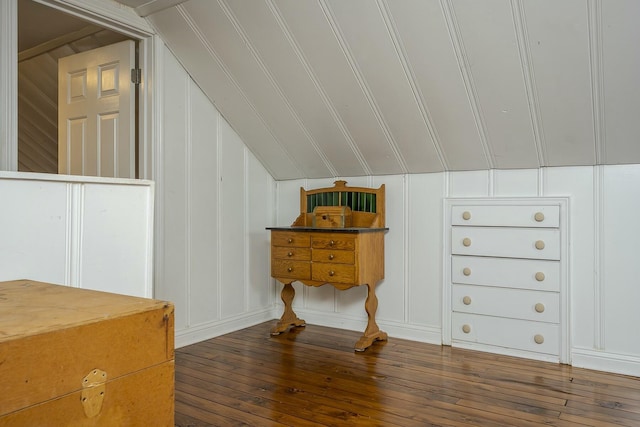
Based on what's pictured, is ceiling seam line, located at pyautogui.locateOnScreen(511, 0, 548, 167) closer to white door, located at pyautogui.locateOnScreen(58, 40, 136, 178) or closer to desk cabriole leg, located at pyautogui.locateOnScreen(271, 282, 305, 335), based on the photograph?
desk cabriole leg, located at pyautogui.locateOnScreen(271, 282, 305, 335)

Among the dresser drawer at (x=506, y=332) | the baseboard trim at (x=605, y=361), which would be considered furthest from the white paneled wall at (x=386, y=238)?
the dresser drawer at (x=506, y=332)

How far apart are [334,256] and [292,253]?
14.0 inches

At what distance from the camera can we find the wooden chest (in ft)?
2.70

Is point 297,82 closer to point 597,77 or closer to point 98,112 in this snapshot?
point 98,112

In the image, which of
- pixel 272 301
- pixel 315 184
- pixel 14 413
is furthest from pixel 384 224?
pixel 14 413

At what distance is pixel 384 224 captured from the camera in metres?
3.55

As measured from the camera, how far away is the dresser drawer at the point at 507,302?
116 inches

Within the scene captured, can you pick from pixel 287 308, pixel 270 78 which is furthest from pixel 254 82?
pixel 287 308

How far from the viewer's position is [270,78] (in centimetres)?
316

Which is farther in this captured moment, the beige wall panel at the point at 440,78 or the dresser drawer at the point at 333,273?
the dresser drawer at the point at 333,273

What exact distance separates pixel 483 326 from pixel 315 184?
164 centimetres

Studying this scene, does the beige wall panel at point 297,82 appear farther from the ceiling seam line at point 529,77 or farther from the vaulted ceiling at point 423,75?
the ceiling seam line at point 529,77

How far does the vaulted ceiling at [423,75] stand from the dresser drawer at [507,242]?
0.42 m

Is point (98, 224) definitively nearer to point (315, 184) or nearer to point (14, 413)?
point (14, 413)
